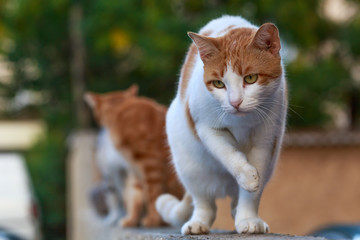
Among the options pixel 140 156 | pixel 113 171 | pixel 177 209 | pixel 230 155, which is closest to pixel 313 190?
pixel 113 171

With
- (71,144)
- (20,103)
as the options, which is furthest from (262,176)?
(20,103)

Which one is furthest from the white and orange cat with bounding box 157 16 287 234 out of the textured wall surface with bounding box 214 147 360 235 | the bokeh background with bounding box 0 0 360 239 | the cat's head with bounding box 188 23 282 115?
the textured wall surface with bounding box 214 147 360 235

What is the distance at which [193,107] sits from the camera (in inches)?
103

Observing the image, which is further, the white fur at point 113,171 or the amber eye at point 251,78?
the white fur at point 113,171

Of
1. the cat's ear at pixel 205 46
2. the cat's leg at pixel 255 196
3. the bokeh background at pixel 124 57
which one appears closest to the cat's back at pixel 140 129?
the cat's leg at pixel 255 196

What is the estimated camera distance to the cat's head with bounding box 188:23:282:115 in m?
2.36

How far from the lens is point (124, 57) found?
40.7 ft

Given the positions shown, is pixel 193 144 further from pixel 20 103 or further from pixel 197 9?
pixel 20 103

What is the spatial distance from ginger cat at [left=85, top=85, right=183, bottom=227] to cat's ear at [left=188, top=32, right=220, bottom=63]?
186 cm

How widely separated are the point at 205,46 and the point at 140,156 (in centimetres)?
210

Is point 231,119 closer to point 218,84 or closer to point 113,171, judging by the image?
point 218,84

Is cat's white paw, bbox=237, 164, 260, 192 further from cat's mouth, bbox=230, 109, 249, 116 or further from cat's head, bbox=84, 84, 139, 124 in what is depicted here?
cat's head, bbox=84, 84, 139, 124

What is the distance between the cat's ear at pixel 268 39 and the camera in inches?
92.2

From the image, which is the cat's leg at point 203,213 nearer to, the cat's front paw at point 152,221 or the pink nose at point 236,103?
the pink nose at point 236,103
